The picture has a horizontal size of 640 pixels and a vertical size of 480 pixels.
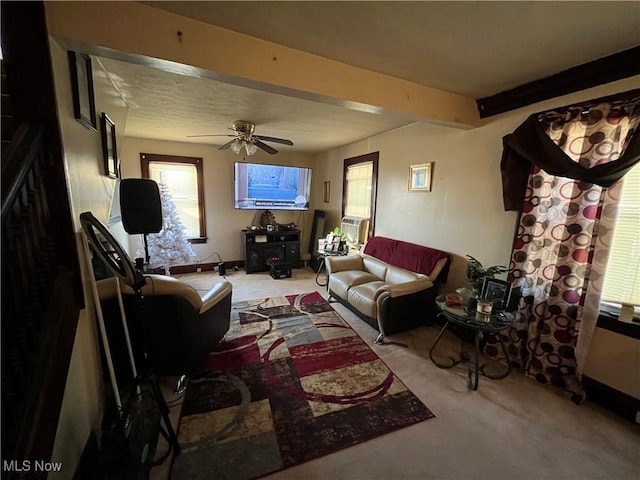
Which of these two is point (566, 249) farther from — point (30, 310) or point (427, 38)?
point (30, 310)

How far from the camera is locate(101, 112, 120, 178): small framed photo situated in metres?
1.97

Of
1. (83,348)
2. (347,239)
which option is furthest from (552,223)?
(83,348)

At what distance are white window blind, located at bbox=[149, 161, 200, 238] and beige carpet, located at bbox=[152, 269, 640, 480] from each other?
4019 mm

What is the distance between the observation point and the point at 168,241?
408 centimetres

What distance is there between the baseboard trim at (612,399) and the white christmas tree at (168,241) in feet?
16.0

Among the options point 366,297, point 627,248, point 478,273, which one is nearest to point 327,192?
point 366,297

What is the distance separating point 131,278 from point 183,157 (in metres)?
3.92

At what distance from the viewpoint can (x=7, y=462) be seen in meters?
0.75

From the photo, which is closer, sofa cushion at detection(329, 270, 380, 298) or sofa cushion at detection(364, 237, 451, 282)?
sofa cushion at detection(364, 237, 451, 282)

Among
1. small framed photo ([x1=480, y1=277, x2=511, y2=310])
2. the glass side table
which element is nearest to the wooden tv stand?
the glass side table

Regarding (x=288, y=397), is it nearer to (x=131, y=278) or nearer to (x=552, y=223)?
(x=131, y=278)

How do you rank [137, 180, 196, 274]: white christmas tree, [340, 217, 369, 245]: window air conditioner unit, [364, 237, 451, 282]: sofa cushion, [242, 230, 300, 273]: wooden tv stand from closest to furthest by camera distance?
[364, 237, 451, 282]: sofa cushion → [137, 180, 196, 274]: white christmas tree → [340, 217, 369, 245]: window air conditioner unit → [242, 230, 300, 273]: wooden tv stand

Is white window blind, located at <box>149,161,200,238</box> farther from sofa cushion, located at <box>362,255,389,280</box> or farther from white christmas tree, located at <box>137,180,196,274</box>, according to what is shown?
sofa cushion, located at <box>362,255,389,280</box>

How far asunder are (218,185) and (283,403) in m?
4.06
